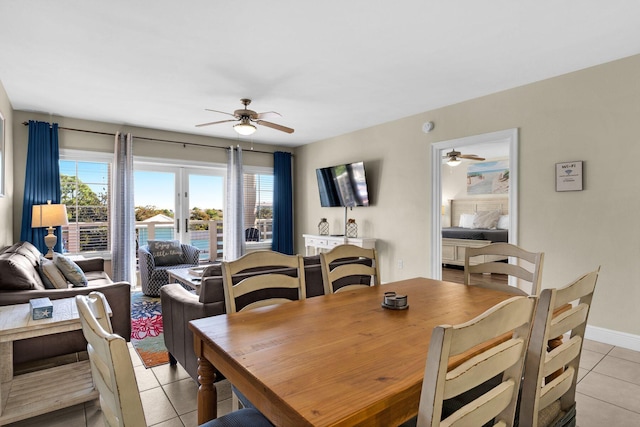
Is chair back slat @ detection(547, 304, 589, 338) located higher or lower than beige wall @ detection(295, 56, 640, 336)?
lower

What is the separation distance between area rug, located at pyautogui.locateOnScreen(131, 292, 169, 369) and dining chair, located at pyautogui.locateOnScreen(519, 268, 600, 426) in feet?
8.37

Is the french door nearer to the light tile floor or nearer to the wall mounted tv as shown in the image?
the wall mounted tv

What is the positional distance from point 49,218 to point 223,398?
3.45 meters

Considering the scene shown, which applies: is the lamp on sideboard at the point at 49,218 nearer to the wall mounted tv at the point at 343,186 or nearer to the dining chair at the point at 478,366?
the wall mounted tv at the point at 343,186

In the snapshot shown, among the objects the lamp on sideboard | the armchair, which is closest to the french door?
the armchair

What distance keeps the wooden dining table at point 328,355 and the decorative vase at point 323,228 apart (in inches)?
171

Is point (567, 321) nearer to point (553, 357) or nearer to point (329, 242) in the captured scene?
point (553, 357)

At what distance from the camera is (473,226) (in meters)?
7.96

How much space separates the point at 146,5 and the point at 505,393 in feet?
9.13

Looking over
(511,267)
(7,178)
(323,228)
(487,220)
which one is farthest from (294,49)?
(487,220)

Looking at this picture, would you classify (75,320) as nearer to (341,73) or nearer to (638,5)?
(341,73)

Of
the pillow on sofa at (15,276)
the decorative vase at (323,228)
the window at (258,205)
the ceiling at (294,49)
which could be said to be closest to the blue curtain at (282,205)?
the window at (258,205)

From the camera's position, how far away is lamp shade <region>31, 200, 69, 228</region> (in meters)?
4.18

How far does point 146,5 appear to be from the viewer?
227 cm
